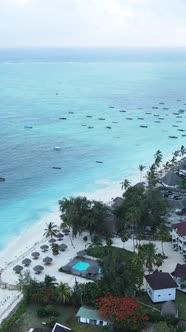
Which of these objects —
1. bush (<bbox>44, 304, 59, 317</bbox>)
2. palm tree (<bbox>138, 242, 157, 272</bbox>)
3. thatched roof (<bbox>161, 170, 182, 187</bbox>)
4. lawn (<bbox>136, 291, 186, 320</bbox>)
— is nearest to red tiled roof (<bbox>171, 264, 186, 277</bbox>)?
lawn (<bbox>136, 291, 186, 320</bbox>)

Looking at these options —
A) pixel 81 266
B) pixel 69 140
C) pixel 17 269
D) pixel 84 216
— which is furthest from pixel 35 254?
pixel 69 140

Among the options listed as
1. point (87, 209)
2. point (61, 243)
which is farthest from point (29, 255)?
point (87, 209)

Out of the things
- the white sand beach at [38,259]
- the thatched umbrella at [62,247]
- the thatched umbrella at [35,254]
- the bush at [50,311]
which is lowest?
the white sand beach at [38,259]

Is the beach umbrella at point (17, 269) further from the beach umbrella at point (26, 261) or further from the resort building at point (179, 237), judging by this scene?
the resort building at point (179, 237)

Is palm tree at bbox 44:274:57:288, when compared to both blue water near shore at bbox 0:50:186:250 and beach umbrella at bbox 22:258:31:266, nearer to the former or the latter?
beach umbrella at bbox 22:258:31:266

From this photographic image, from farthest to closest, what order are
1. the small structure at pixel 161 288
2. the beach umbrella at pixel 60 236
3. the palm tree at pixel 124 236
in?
the beach umbrella at pixel 60 236 < the palm tree at pixel 124 236 < the small structure at pixel 161 288

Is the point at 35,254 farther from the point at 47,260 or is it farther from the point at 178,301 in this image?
the point at 178,301

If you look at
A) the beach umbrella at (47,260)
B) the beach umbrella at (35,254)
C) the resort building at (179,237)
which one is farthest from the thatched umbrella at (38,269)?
the resort building at (179,237)
